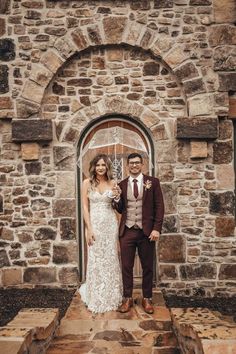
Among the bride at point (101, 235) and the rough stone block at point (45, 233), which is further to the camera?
the rough stone block at point (45, 233)

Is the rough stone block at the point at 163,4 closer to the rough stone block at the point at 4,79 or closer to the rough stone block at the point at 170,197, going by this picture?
the rough stone block at the point at 4,79

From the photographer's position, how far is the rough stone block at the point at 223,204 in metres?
6.23

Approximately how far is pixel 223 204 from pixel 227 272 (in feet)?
3.52

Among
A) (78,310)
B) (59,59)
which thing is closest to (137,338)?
(78,310)

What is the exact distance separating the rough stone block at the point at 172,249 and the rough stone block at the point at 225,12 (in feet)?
11.6

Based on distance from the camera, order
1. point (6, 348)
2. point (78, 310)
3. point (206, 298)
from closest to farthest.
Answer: point (6, 348) < point (78, 310) < point (206, 298)

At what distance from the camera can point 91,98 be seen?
21.1 feet

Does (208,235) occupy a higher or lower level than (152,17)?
lower

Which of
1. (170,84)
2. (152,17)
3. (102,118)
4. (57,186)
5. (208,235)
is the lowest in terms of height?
(208,235)

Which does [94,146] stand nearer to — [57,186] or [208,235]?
[57,186]

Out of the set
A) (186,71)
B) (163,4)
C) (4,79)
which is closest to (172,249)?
(186,71)

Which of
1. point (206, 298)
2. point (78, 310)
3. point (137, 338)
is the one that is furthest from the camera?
point (206, 298)

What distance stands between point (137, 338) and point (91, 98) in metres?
3.82

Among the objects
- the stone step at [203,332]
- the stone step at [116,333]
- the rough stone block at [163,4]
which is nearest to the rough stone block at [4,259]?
the stone step at [116,333]
